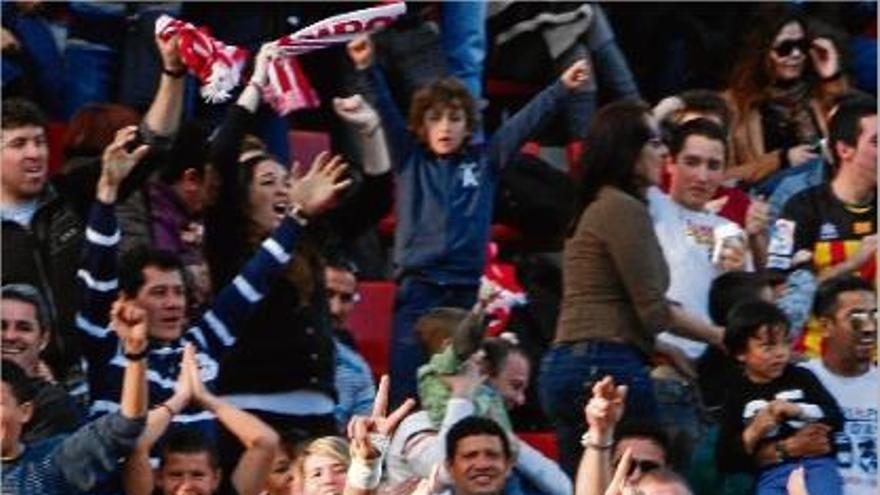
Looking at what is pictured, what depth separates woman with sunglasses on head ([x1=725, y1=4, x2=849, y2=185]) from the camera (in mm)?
13812

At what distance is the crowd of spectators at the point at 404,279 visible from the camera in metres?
10.6

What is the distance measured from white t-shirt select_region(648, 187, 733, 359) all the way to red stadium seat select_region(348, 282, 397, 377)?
1.10m

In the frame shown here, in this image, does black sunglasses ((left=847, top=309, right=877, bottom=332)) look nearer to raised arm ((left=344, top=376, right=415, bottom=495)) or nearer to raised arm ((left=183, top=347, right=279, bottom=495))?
raised arm ((left=183, top=347, right=279, bottom=495))

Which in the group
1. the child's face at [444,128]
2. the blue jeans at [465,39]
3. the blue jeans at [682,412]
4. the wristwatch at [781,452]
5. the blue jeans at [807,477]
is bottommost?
the blue jeans at [807,477]

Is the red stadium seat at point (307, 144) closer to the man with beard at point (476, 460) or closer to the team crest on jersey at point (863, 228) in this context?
the team crest on jersey at point (863, 228)

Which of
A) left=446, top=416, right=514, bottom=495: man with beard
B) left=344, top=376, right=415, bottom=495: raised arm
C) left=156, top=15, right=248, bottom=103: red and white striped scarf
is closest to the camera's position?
left=344, top=376, right=415, bottom=495: raised arm

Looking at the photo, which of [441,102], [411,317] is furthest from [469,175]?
[411,317]

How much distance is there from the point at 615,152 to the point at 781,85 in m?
3.14

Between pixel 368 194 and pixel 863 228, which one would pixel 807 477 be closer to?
pixel 863 228

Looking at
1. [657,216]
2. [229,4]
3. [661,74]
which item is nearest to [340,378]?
[657,216]

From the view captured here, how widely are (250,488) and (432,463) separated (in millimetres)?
560

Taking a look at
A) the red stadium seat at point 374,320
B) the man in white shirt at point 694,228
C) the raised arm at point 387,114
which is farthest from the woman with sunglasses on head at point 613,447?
the red stadium seat at point 374,320

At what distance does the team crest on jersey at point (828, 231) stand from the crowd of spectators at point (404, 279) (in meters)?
0.03

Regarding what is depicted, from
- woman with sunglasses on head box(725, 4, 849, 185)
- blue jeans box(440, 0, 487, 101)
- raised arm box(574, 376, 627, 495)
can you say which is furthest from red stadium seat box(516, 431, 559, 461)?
woman with sunglasses on head box(725, 4, 849, 185)
